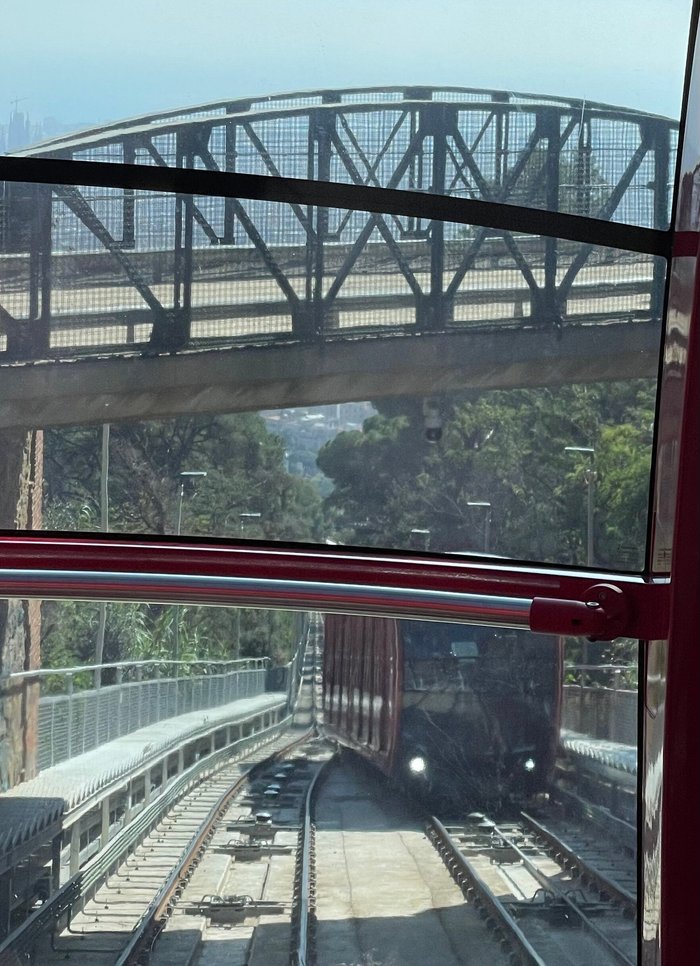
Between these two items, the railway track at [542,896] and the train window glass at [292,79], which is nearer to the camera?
the train window glass at [292,79]

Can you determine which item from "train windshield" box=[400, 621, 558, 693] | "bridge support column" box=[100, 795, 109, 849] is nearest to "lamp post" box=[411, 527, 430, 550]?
"train windshield" box=[400, 621, 558, 693]

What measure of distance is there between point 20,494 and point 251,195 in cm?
75

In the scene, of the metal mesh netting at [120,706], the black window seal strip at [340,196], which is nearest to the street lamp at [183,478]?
the metal mesh netting at [120,706]

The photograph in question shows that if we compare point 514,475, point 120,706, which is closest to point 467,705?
point 514,475

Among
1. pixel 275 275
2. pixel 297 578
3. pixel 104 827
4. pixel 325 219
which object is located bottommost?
pixel 104 827

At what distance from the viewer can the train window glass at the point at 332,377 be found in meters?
1.82

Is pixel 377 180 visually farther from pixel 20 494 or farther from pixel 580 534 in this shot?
pixel 20 494

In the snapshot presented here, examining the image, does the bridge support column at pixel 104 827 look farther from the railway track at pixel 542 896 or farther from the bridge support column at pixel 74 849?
the railway track at pixel 542 896

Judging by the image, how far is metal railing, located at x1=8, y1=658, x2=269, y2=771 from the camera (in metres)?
1.97

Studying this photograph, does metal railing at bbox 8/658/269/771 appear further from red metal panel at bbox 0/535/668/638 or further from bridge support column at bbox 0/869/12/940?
red metal panel at bbox 0/535/668/638

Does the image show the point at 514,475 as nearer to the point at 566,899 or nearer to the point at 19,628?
the point at 566,899

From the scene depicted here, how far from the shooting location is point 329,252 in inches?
73.1

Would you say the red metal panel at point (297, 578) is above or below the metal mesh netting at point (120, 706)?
above

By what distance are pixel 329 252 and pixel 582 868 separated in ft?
4.61
